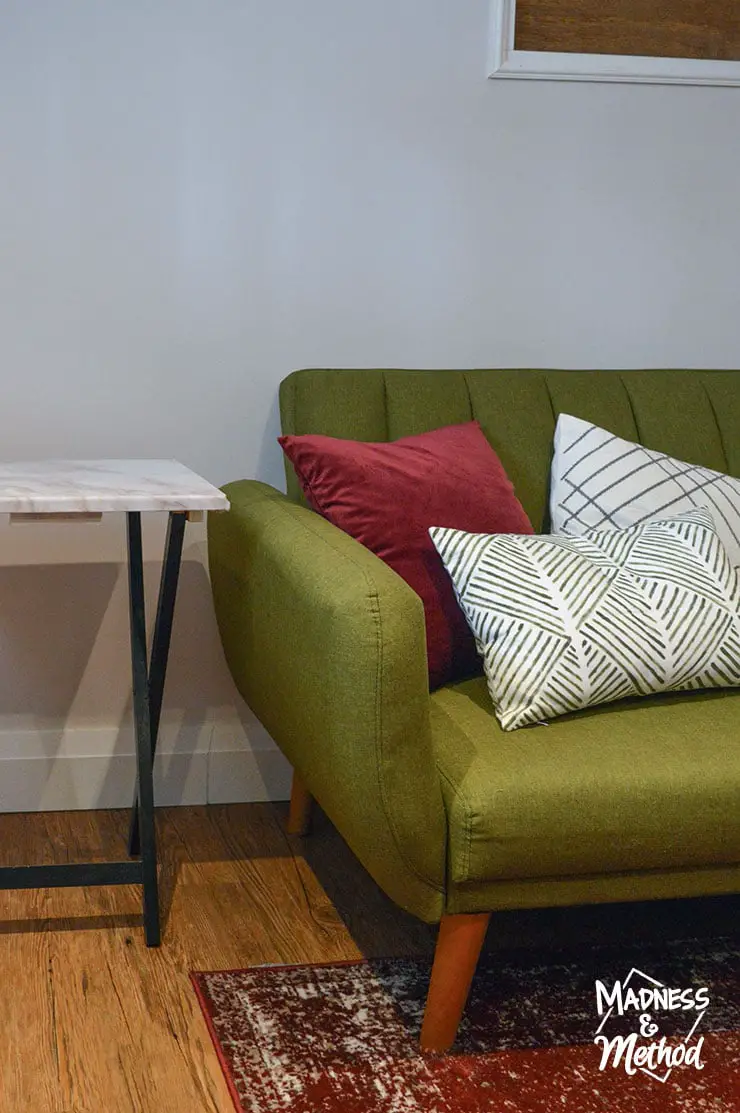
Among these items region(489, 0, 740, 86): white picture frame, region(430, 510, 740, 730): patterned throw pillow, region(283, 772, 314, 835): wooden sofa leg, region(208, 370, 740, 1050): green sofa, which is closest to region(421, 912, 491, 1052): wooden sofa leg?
region(208, 370, 740, 1050): green sofa

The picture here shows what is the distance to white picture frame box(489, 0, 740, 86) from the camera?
2.24 m

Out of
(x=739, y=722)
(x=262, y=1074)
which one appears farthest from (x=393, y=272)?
(x=262, y=1074)

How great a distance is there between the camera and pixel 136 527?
178 cm

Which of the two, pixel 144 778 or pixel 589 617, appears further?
pixel 144 778

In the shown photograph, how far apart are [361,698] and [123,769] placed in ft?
3.40

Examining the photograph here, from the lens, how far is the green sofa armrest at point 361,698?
1.41 m

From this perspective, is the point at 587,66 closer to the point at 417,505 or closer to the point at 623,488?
the point at 623,488

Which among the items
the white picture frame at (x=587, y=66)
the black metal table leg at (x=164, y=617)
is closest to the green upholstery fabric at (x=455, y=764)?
the black metal table leg at (x=164, y=617)

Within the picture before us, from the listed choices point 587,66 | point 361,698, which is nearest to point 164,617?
point 361,698

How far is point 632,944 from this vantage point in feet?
6.06

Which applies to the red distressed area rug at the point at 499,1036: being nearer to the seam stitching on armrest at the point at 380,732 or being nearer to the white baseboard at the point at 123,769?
the seam stitching on armrest at the point at 380,732

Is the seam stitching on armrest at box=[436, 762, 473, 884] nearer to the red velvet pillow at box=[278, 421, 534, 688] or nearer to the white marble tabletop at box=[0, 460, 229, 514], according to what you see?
the red velvet pillow at box=[278, 421, 534, 688]

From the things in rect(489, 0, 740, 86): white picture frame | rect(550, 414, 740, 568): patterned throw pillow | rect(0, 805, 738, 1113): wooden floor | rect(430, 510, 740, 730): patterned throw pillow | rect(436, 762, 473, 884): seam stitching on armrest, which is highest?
rect(489, 0, 740, 86): white picture frame

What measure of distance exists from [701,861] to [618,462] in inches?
29.0
